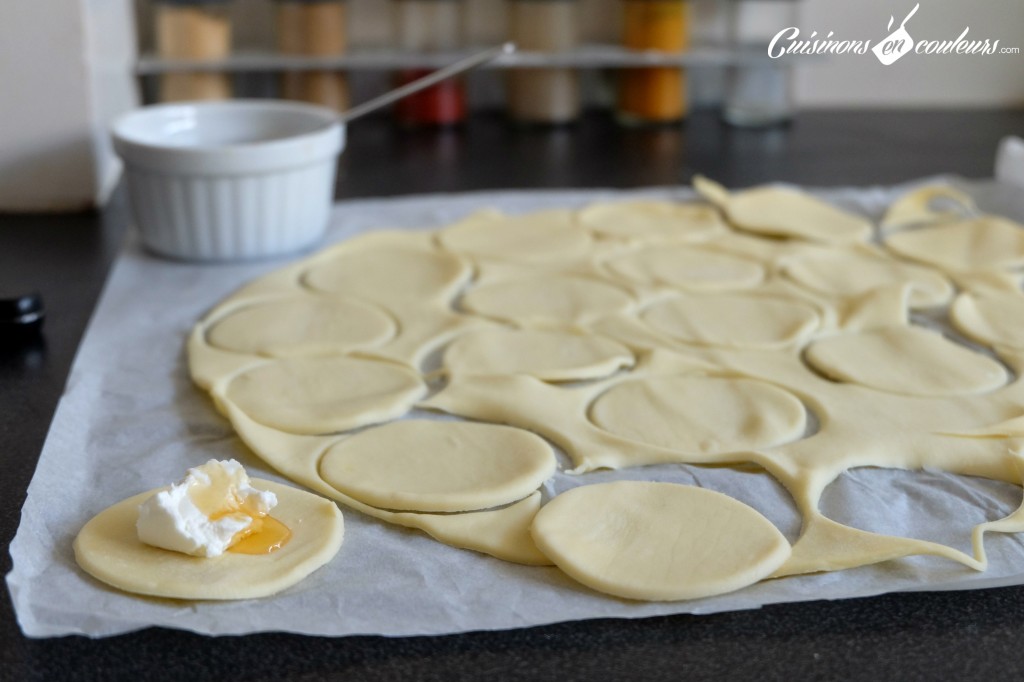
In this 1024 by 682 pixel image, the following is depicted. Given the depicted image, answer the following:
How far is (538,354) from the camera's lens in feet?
3.13

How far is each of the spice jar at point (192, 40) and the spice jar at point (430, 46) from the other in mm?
272

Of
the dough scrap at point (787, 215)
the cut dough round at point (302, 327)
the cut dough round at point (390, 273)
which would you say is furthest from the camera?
the dough scrap at point (787, 215)

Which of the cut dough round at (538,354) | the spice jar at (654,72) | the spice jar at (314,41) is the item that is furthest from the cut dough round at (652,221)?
the spice jar at (314,41)

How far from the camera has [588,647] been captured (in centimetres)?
58

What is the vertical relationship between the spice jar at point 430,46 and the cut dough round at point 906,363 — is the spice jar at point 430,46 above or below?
above

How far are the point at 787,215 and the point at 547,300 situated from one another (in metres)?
0.39

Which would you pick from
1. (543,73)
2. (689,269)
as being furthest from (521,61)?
(689,269)

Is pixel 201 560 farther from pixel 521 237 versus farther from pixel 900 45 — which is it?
pixel 900 45

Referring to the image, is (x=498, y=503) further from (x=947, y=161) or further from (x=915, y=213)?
(x=947, y=161)

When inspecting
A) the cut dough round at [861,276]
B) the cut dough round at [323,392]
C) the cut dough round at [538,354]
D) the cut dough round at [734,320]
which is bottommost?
the cut dough round at [323,392]

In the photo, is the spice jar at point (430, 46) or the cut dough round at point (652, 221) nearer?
the cut dough round at point (652, 221)

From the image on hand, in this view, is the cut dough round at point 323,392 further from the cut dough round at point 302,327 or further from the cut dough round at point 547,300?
the cut dough round at point 547,300

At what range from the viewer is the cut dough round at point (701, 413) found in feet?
2.62

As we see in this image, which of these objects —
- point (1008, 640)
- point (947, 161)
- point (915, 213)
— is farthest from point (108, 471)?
point (947, 161)
